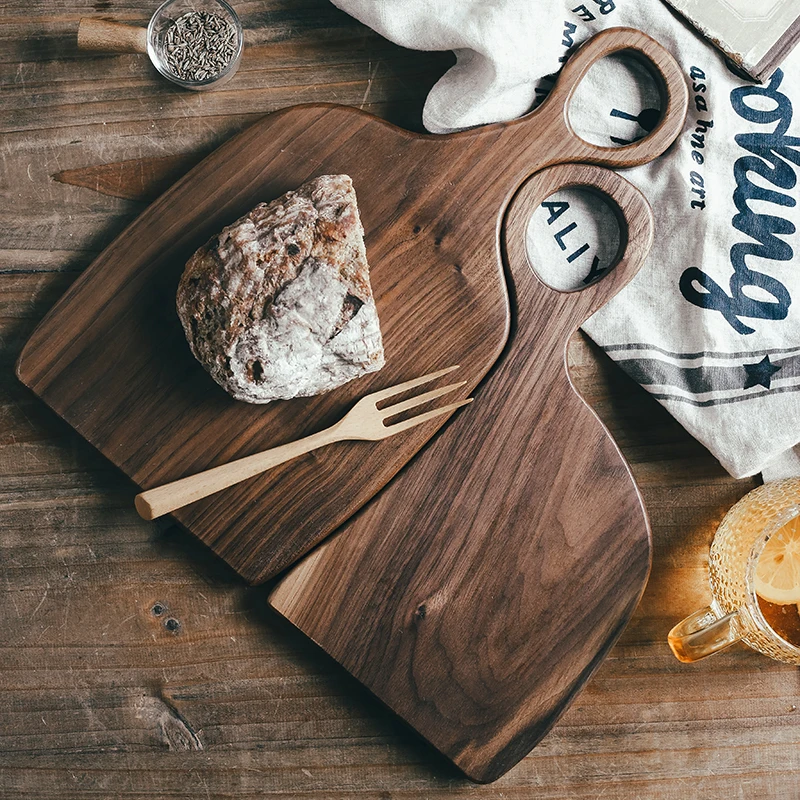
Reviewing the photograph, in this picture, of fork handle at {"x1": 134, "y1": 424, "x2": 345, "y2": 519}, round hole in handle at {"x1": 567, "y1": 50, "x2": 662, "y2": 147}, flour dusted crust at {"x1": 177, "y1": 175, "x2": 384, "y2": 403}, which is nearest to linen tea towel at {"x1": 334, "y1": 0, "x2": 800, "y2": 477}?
round hole in handle at {"x1": 567, "y1": 50, "x2": 662, "y2": 147}

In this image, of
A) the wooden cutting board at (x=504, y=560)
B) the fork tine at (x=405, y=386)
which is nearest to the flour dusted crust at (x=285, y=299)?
the fork tine at (x=405, y=386)

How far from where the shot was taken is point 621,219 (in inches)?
56.7

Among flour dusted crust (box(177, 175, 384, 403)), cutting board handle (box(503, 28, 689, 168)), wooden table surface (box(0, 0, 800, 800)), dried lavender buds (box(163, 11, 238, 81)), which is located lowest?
wooden table surface (box(0, 0, 800, 800))

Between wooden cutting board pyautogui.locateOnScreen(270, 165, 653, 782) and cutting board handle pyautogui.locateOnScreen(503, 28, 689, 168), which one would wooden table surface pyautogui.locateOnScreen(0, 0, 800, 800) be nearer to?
wooden cutting board pyautogui.locateOnScreen(270, 165, 653, 782)

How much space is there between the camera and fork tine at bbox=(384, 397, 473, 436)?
1.39m

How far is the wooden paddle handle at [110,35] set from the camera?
143cm

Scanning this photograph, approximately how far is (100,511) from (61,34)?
98cm

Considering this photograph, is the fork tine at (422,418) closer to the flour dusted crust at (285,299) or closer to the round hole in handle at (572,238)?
the flour dusted crust at (285,299)

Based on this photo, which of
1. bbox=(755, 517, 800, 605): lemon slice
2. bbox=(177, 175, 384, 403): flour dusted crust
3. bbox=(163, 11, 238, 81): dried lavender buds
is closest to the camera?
bbox=(177, 175, 384, 403): flour dusted crust

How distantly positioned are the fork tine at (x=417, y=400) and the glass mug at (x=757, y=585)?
0.60 m

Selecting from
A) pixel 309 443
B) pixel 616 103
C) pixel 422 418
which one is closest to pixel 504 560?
pixel 422 418

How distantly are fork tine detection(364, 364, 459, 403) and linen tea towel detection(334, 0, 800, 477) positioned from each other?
1.04 feet

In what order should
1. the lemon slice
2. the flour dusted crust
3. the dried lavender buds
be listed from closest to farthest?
the flour dusted crust → the lemon slice → the dried lavender buds

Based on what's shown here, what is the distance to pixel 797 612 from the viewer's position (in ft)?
4.44
